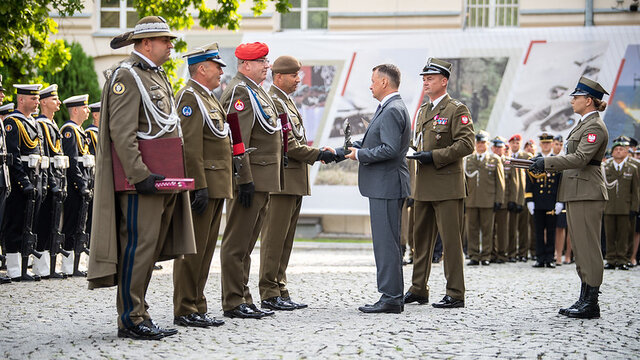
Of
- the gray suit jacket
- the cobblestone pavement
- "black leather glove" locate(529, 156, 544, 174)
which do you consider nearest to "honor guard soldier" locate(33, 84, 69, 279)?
the cobblestone pavement

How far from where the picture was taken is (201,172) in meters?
6.89

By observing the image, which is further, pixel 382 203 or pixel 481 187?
pixel 481 187

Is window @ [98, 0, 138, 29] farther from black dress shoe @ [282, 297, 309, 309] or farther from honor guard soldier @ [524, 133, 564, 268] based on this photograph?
black dress shoe @ [282, 297, 309, 309]

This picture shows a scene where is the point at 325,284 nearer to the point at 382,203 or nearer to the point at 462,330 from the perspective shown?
the point at 382,203

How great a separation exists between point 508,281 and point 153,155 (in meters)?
6.48

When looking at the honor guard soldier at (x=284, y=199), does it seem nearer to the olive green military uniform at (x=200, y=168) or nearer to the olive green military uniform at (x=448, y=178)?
the olive green military uniform at (x=448, y=178)

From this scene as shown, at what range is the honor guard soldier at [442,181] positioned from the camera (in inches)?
334

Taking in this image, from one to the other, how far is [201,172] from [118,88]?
3.30 ft

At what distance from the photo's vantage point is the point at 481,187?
15.0 m

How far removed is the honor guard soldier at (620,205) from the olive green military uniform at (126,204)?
10.3m

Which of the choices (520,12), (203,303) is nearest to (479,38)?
(520,12)

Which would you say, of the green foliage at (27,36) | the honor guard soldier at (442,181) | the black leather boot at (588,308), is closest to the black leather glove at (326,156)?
the honor guard soldier at (442,181)

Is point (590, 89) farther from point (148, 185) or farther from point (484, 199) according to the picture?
point (484, 199)

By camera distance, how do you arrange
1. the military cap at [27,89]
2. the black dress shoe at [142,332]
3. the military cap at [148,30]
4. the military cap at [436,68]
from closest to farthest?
the black dress shoe at [142,332]
the military cap at [148,30]
the military cap at [436,68]
the military cap at [27,89]
